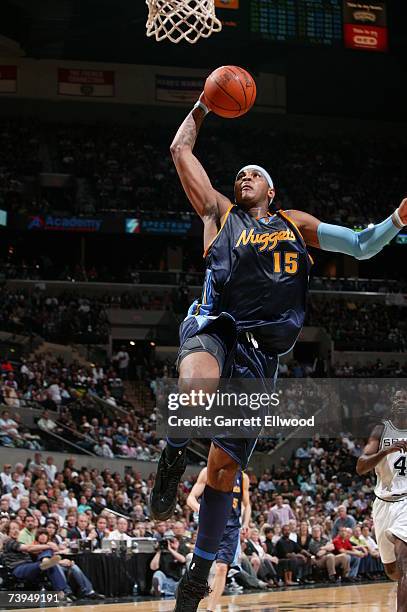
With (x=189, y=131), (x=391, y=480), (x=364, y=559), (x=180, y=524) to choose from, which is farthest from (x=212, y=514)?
(x=364, y=559)

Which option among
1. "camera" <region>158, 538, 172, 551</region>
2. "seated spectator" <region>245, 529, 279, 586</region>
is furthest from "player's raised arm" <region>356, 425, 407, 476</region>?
"seated spectator" <region>245, 529, 279, 586</region>

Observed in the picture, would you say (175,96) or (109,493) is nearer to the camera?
(109,493)

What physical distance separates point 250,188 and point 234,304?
73cm

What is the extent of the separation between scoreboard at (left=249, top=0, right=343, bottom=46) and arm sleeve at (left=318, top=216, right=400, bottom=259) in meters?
17.5

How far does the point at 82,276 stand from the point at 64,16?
27.2 feet

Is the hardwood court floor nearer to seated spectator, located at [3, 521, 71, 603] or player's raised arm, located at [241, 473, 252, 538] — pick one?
seated spectator, located at [3, 521, 71, 603]

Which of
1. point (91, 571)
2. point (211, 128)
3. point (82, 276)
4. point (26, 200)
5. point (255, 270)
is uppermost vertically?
point (211, 128)

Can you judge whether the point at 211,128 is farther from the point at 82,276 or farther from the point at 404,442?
the point at 404,442

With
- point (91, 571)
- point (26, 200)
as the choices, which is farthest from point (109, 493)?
point (26, 200)

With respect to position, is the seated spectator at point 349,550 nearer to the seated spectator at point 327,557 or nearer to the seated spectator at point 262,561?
the seated spectator at point 327,557

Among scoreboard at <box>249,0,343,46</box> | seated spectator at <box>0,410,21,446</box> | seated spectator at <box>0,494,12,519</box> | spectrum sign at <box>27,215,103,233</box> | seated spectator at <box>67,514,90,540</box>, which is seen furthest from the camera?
spectrum sign at <box>27,215,103,233</box>

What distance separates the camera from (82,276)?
28094mm

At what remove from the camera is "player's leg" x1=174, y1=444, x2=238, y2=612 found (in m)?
4.55

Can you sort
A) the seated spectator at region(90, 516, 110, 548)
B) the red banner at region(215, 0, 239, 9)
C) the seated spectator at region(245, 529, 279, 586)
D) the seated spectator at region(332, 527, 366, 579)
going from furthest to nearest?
the red banner at region(215, 0, 239, 9)
the seated spectator at region(332, 527, 366, 579)
the seated spectator at region(245, 529, 279, 586)
the seated spectator at region(90, 516, 110, 548)
